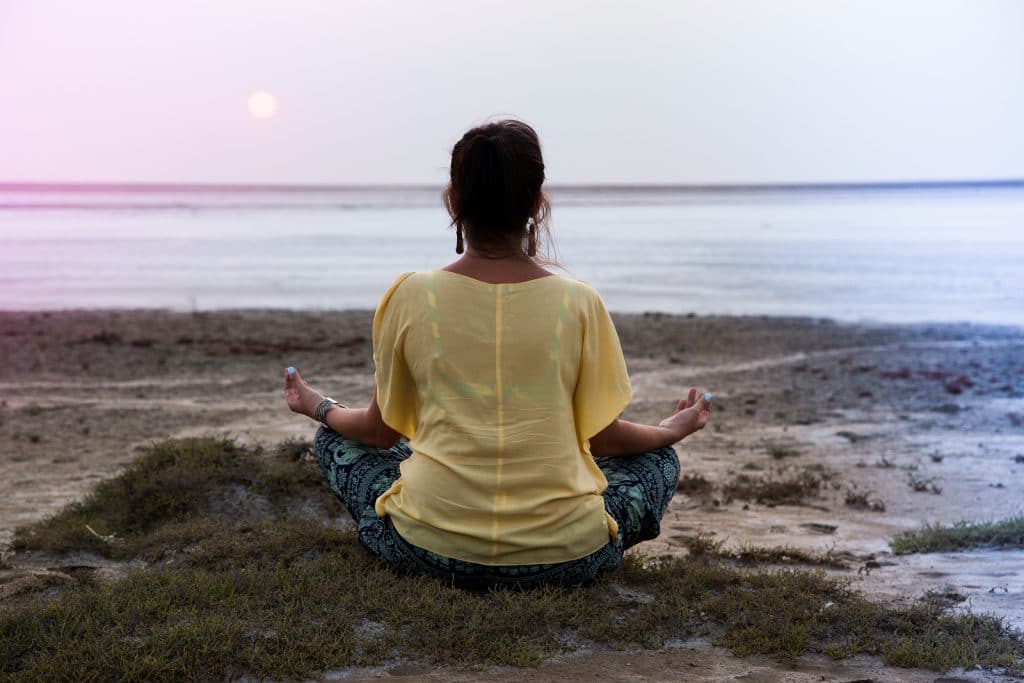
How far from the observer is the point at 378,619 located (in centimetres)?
385

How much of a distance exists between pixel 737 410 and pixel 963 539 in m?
3.95

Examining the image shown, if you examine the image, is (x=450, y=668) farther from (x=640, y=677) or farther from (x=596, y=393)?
(x=596, y=393)

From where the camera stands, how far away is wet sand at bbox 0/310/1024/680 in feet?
19.9

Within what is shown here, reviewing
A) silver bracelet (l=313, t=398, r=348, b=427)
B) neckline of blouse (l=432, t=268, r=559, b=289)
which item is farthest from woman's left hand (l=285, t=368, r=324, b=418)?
neckline of blouse (l=432, t=268, r=559, b=289)

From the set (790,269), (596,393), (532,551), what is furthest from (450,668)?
(790,269)

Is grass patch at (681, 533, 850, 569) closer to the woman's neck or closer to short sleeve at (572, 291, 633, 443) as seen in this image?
short sleeve at (572, 291, 633, 443)

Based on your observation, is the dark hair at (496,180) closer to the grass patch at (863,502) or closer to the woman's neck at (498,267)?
the woman's neck at (498,267)

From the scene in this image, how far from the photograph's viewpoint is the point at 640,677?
3547 millimetres

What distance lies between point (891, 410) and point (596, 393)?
6.68 metres

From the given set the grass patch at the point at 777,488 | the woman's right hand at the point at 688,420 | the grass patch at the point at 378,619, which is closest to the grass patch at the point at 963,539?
the grass patch at the point at 777,488

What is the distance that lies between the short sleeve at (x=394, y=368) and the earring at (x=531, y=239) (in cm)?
44

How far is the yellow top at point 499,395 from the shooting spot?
362 centimetres

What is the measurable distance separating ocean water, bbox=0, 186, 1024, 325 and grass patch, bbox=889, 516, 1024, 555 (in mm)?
2676

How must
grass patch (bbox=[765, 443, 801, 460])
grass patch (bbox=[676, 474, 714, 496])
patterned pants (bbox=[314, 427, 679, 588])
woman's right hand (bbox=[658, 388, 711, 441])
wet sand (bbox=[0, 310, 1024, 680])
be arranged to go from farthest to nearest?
grass patch (bbox=[765, 443, 801, 460]) → grass patch (bbox=[676, 474, 714, 496]) → wet sand (bbox=[0, 310, 1024, 680]) → woman's right hand (bbox=[658, 388, 711, 441]) → patterned pants (bbox=[314, 427, 679, 588])
